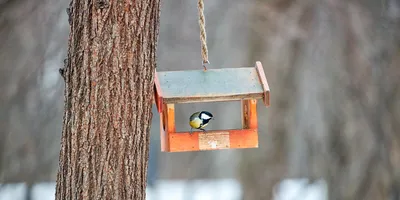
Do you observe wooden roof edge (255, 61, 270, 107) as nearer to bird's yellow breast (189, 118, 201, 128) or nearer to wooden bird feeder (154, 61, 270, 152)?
wooden bird feeder (154, 61, 270, 152)

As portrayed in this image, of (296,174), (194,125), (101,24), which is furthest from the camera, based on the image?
(296,174)

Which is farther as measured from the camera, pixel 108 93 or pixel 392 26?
pixel 392 26

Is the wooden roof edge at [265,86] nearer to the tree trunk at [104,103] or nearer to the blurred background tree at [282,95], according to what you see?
the tree trunk at [104,103]

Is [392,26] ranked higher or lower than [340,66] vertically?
higher

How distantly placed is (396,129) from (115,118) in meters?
3.28

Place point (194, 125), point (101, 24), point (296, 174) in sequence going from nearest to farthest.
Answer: point (101, 24) < point (194, 125) < point (296, 174)

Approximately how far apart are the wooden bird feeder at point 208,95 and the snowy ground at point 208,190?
2036 millimetres

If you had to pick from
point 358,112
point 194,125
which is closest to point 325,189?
point 358,112

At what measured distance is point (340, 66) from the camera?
14.7 feet

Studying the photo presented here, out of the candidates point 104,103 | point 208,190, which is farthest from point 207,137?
point 208,190

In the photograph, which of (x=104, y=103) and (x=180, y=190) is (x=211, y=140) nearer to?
(x=104, y=103)

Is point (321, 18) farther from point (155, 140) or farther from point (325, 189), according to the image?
point (155, 140)

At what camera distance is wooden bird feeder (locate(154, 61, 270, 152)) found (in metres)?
2.23

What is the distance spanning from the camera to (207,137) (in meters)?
2.38
